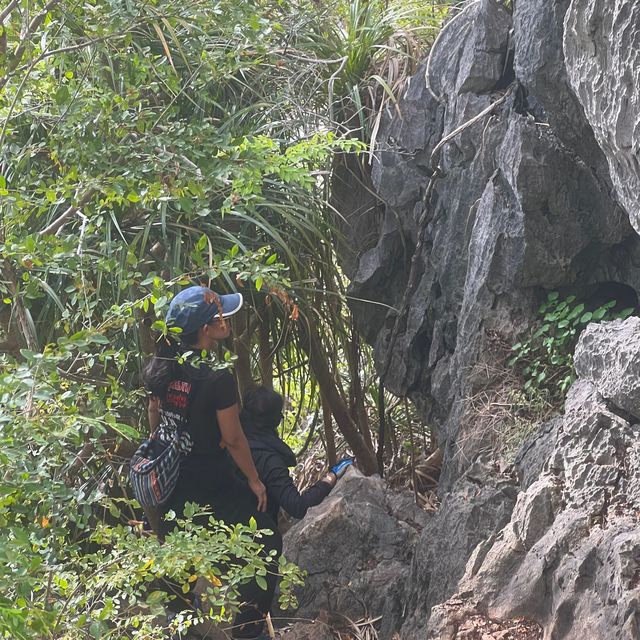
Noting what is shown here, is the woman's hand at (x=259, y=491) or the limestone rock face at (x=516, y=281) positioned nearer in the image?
the limestone rock face at (x=516, y=281)

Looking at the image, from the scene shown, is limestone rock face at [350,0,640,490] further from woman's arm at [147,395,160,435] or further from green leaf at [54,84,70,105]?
green leaf at [54,84,70,105]

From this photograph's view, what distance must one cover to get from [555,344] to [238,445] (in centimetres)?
143

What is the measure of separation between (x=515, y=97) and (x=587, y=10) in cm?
139

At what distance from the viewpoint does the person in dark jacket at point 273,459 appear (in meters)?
4.15

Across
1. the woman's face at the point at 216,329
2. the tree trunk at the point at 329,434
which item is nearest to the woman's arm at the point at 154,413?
the woman's face at the point at 216,329

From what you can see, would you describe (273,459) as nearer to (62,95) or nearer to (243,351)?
(243,351)

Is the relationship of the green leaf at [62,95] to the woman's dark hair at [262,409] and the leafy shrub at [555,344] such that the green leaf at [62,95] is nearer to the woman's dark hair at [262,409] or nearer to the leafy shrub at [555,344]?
the woman's dark hair at [262,409]

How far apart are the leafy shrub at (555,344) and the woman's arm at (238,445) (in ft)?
4.08

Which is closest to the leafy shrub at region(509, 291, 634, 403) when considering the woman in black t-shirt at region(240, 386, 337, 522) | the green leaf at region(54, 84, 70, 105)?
the woman in black t-shirt at region(240, 386, 337, 522)

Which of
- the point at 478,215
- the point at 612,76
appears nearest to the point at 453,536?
the point at 478,215

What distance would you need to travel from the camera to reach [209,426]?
3805mm

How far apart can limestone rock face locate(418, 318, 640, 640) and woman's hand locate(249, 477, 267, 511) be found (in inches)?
42.6

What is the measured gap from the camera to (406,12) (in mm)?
5402

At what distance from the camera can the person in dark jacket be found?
415 centimetres
